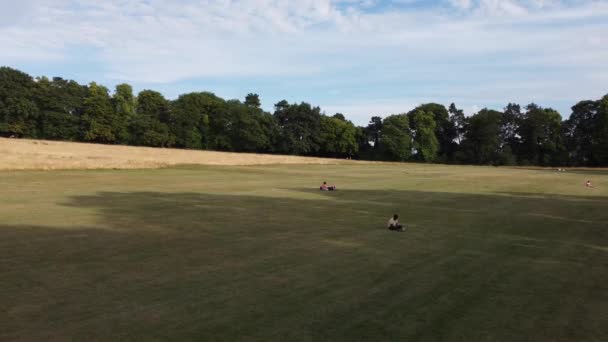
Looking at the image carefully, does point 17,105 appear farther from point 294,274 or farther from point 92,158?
point 294,274

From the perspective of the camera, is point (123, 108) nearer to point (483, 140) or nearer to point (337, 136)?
point (337, 136)

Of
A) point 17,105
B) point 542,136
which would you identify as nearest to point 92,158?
point 17,105

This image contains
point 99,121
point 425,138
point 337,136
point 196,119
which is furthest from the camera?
point 337,136

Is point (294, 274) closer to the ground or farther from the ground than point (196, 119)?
closer to the ground

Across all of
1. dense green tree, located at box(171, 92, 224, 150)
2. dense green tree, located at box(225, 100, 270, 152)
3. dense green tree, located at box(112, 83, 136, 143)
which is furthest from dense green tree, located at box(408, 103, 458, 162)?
dense green tree, located at box(112, 83, 136, 143)

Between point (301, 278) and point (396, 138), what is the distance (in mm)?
130118

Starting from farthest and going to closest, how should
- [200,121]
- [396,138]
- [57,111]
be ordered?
[396,138], [200,121], [57,111]

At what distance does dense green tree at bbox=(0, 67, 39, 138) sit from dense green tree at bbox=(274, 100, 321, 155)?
66.7 metres

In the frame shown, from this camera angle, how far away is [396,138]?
5448 inches

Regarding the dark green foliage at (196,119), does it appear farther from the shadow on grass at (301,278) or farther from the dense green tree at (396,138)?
the shadow on grass at (301,278)

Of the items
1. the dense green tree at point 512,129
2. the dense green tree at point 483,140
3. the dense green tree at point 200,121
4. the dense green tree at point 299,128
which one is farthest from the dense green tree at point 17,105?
the dense green tree at point 512,129

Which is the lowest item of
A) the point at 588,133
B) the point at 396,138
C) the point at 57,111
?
the point at 396,138

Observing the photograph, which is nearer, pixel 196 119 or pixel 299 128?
pixel 196 119

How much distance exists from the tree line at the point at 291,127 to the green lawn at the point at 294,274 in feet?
328
